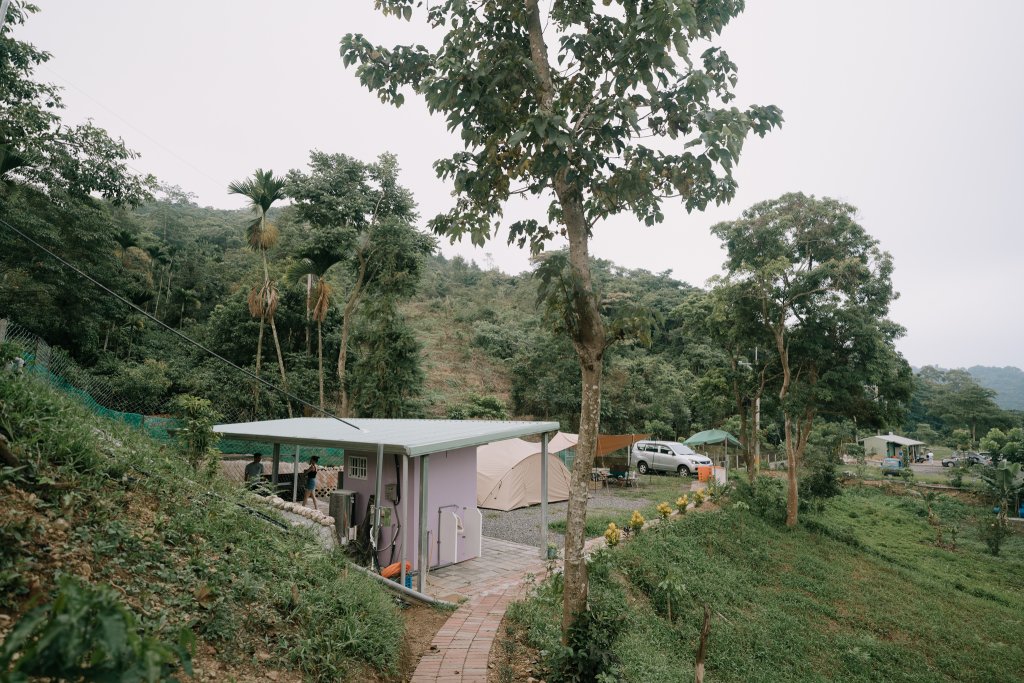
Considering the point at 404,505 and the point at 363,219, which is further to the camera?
the point at 363,219

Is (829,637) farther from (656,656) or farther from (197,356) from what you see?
(197,356)

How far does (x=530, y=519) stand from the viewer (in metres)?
12.6

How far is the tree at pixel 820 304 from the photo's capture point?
13234 millimetres

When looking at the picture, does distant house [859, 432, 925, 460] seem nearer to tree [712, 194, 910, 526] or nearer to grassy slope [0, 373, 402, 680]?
tree [712, 194, 910, 526]

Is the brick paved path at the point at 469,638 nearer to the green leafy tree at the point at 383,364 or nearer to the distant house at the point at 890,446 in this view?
the green leafy tree at the point at 383,364

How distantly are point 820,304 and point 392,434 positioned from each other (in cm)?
1136

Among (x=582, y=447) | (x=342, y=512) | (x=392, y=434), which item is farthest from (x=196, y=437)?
(x=582, y=447)

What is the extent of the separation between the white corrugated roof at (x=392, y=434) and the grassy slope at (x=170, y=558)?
1733mm

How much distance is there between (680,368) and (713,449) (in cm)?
958

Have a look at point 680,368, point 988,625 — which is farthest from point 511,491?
point 680,368

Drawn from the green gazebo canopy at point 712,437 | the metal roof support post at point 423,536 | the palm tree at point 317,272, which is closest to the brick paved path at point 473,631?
the metal roof support post at point 423,536

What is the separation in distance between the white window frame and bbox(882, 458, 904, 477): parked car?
2555cm

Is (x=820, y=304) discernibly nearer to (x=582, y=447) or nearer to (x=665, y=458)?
(x=665, y=458)

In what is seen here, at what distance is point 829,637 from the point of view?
8312mm
